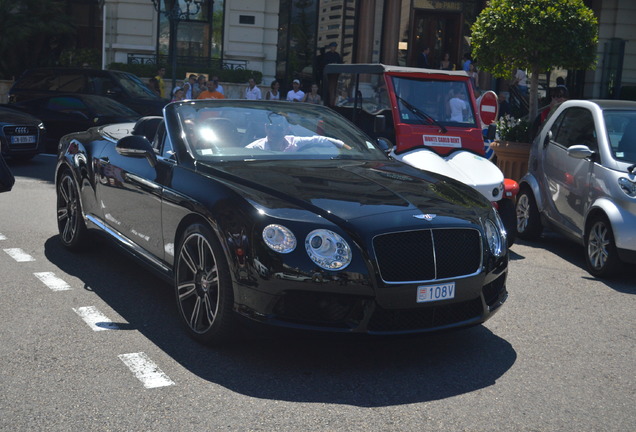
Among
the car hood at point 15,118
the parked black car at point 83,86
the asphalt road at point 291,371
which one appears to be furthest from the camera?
the parked black car at point 83,86

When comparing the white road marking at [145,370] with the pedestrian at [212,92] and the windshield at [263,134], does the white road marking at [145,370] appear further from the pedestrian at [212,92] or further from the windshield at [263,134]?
the pedestrian at [212,92]

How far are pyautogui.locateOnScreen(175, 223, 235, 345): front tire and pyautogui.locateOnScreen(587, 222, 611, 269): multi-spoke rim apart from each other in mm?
4272

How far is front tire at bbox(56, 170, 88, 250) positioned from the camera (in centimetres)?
792

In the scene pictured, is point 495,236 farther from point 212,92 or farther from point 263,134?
point 212,92

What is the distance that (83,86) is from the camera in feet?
63.2

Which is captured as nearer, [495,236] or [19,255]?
[495,236]

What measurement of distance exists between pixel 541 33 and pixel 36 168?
8573 mm

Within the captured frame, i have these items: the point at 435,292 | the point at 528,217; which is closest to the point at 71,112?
the point at 528,217

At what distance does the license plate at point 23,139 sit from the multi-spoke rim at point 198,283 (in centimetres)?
1036

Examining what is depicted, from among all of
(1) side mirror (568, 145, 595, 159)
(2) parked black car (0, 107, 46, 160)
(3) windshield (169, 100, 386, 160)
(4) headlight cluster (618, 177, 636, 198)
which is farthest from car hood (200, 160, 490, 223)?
(2) parked black car (0, 107, 46, 160)

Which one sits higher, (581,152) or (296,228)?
(581,152)

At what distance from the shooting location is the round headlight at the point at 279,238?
16.2 ft

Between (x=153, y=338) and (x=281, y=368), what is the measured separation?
3.20 feet

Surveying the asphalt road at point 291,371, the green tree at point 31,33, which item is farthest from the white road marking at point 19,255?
the green tree at point 31,33
